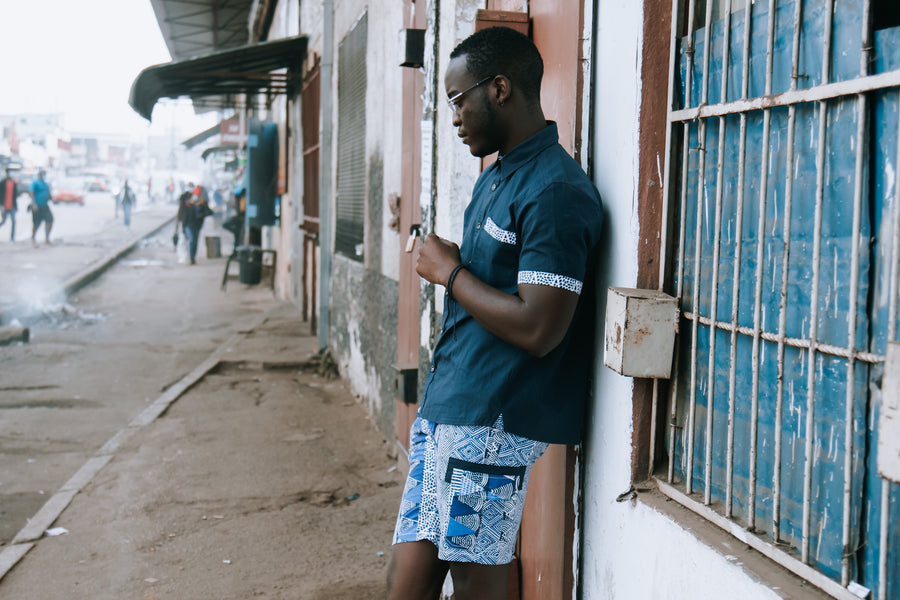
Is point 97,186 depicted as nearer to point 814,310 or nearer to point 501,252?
point 501,252

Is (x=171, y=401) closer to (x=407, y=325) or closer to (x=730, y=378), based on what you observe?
(x=407, y=325)

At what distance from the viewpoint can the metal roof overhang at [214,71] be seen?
9883 mm

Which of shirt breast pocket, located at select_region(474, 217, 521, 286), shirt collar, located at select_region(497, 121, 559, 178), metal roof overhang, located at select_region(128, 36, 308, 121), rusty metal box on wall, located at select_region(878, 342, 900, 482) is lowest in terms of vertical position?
rusty metal box on wall, located at select_region(878, 342, 900, 482)

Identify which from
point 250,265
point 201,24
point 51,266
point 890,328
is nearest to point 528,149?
point 890,328

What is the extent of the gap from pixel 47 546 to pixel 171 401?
2.86m

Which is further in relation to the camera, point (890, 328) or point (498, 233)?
point (498, 233)

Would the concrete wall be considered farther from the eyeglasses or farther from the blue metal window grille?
the blue metal window grille

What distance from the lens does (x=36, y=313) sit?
1164cm

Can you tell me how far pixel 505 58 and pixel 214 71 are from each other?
375 inches

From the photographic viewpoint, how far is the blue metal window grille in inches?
55.9

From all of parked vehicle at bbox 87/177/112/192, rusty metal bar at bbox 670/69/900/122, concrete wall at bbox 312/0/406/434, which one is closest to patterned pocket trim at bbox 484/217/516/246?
rusty metal bar at bbox 670/69/900/122

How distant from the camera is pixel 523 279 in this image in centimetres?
187

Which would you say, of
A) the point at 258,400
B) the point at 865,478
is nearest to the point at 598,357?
the point at 865,478

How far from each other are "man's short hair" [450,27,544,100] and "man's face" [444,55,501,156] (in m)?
0.02
